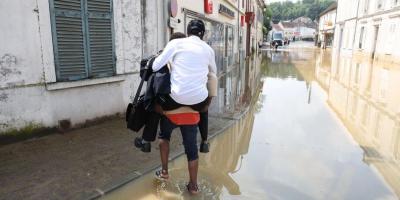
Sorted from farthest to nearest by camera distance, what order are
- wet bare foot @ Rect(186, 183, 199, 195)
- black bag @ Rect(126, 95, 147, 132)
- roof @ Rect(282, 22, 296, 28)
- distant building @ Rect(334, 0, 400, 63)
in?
roof @ Rect(282, 22, 296, 28)
distant building @ Rect(334, 0, 400, 63)
wet bare foot @ Rect(186, 183, 199, 195)
black bag @ Rect(126, 95, 147, 132)

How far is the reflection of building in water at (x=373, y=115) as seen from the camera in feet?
15.3

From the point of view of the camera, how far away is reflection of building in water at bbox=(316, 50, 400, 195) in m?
4.68

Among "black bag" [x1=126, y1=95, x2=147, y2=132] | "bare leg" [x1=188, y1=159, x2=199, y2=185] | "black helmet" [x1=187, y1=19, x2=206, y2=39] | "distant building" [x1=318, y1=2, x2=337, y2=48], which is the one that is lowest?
"bare leg" [x1=188, y1=159, x2=199, y2=185]

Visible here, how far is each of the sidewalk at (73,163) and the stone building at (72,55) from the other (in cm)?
44

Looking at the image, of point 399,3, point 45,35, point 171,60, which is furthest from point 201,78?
point 399,3

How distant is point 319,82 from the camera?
12844 mm

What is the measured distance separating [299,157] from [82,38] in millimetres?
4004

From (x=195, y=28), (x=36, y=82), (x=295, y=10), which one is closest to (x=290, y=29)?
(x=295, y=10)

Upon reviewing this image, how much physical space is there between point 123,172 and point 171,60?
63.5 inches

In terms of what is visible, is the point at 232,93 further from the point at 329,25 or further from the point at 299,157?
the point at 329,25

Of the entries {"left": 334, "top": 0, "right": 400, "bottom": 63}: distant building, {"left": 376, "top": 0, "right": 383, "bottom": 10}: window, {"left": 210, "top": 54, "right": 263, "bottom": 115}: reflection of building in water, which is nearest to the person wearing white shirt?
{"left": 210, "top": 54, "right": 263, "bottom": 115}: reflection of building in water

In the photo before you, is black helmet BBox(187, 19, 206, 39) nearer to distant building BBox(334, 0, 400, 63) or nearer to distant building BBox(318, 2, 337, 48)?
distant building BBox(334, 0, 400, 63)

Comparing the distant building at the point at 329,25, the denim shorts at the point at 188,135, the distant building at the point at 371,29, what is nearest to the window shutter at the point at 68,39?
the denim shorts at the point at 188,135

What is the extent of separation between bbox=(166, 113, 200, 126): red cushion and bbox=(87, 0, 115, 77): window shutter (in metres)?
2.90
